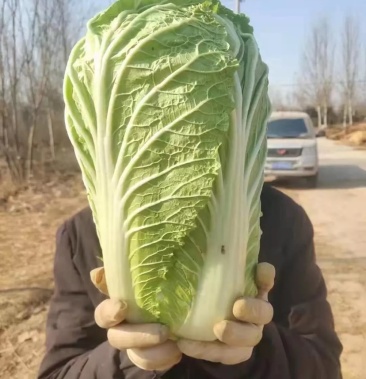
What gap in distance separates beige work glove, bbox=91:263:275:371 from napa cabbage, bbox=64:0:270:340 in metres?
0.04

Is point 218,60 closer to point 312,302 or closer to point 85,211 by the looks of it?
point 85,211

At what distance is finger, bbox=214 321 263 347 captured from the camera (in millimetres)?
1163

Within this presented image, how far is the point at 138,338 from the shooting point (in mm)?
1165

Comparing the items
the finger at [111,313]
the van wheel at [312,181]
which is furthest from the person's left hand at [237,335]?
the van wheel at [312,181]

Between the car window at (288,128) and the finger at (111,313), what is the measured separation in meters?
10.2

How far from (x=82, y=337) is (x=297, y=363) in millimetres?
573

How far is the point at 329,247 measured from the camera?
6.47 meters

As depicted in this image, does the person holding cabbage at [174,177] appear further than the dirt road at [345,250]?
No

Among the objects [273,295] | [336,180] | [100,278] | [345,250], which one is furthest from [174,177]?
[336,180]

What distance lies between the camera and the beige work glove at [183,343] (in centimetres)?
117

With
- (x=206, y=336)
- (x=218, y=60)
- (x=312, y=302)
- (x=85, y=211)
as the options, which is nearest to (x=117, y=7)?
(x=218, y=60)

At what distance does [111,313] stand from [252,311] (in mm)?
291

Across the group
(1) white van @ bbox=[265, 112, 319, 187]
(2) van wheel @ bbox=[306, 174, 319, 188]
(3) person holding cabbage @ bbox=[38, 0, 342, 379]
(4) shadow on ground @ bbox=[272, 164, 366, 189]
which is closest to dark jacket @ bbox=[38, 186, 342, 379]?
(3) person holding cabbage @ bbox=[38, 0, 342, 379]

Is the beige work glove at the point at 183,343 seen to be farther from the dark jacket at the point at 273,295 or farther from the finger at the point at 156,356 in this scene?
the dark jacket at the point at 273,295
